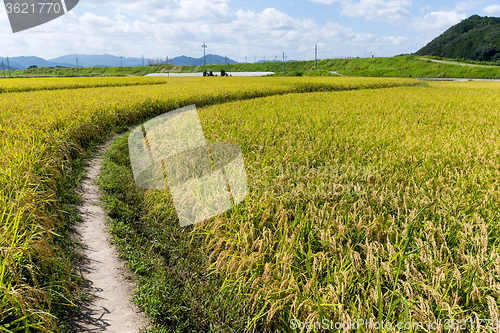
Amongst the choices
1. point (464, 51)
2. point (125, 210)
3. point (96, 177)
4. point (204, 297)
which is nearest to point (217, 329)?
point (204, 297)

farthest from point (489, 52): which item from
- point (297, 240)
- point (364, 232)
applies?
point (297, 240)

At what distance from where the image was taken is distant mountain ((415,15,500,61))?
237 feet

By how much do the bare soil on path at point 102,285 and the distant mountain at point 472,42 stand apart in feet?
311

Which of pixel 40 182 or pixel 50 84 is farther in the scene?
pixel 50 84

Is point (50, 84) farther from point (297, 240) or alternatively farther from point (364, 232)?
point (364, 232)

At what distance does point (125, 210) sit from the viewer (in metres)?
4.12

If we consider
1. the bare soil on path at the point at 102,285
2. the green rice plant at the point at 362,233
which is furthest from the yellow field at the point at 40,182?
the green rice plant at the point at 362,233

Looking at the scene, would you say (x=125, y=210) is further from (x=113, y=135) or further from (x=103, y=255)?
(x=113, y=135)
